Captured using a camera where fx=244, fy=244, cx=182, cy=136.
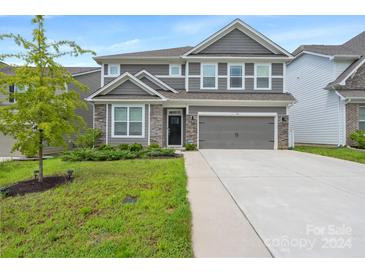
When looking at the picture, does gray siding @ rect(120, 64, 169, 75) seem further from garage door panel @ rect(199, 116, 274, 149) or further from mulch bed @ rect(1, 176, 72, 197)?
mulch bed @ rect(1, 176, 72, 197)

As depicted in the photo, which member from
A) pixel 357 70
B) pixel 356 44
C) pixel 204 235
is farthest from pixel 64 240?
pixel 356 44

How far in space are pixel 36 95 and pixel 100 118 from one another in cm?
859

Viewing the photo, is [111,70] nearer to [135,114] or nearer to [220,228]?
[135,114]

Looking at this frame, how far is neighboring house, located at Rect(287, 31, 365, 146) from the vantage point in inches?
588

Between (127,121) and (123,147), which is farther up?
(127,121)

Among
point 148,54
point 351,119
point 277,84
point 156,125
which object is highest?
point 148,54

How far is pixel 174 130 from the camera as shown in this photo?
15523mm

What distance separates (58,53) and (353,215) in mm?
6990

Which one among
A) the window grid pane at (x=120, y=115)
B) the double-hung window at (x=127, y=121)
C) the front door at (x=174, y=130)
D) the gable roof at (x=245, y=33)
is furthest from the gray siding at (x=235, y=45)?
the window grid pane at (x=120, y=115)

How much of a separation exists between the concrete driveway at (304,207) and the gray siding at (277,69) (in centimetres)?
900

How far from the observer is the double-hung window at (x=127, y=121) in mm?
14023

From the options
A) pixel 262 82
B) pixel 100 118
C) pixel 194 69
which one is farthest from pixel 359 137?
pixel 100 118

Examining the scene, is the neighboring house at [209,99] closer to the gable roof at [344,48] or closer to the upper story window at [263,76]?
the upper story window at [263,76]

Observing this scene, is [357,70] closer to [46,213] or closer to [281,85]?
[281,85]
